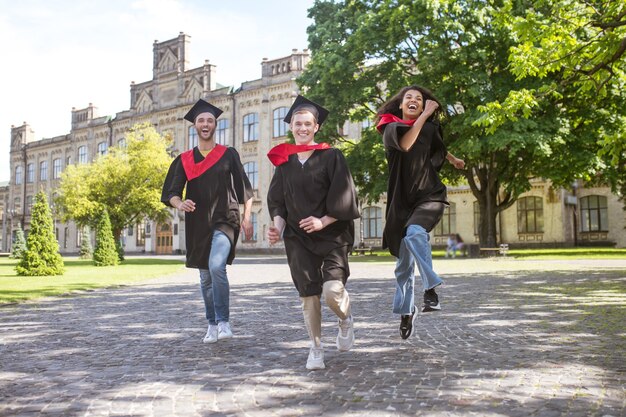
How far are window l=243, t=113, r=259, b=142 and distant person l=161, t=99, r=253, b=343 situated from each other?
4209 cm

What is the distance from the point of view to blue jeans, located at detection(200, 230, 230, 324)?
5.70 metres

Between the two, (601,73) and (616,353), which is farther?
(601,73)

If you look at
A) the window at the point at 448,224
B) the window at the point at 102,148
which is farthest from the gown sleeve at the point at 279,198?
the window at the point at 102,148

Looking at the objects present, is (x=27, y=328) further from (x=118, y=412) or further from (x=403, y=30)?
(x=403, y=30)

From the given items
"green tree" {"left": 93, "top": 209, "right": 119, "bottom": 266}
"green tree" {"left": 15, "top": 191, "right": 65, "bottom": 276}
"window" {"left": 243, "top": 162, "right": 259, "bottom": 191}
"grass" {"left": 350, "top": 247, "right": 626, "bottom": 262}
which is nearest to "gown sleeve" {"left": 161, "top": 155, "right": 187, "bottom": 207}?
"green tree" {"left": 15, "top": 191, "right": 65, "bottom": 276}

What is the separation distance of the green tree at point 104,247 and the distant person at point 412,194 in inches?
901

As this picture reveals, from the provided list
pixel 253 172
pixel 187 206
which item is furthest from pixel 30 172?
pixel 187 206

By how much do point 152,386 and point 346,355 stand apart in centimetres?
167

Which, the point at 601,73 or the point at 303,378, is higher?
the point at 601,73

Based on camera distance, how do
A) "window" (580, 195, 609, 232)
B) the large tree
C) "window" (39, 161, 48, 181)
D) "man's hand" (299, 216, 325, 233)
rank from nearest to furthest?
1. "man's hand" (299, 216, 325, 233)
2. the large tree
3. "window" (580, 195, 609, 232)
4. "window" (39, 161, 48, 181)

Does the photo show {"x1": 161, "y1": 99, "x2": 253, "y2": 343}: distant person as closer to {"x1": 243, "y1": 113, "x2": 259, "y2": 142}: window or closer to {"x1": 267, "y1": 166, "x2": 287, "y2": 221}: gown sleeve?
{"x1": 267, "y1": 166, "x2": 287, "y2": 221}: gown sleeve

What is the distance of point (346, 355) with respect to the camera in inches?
195

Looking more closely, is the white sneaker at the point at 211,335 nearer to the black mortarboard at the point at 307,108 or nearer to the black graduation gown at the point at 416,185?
the black graduation gown at the point at 416,185

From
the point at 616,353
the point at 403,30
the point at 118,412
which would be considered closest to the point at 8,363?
the point at 118,412
